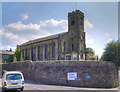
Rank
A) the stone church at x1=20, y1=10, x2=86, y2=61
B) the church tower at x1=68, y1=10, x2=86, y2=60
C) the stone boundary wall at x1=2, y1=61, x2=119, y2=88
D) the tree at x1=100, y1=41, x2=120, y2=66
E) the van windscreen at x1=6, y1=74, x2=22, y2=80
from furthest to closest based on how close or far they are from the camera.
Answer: the church tower at x1=68, y1=10, x2=86, y2=60 < the stone church at x1=20, y1=10, x2=86, y2=61 < the tree at x1=100, y1=41, x2=120, y2=66 < the stone boundary wall at x1=2, y1=61, x2=119, y2=88 < the van windscreen at x1=6, y1=74, x2=22, y2=80

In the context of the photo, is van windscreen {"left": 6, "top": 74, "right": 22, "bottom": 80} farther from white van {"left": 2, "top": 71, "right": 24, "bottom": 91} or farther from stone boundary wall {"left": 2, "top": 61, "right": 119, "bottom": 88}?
stone boundary wall {"left": 2, "top": 61, "right": 119, "bottom": 88}

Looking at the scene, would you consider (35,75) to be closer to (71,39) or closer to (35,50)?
(71,39)

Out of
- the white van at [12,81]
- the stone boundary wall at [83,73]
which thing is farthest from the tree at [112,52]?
the white van at [12,81]

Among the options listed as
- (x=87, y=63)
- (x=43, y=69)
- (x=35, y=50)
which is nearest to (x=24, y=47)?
(x=35, y=50)

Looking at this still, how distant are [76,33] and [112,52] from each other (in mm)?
21179

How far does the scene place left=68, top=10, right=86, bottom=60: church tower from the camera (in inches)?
1611

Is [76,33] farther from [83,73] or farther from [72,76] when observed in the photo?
[72,76]

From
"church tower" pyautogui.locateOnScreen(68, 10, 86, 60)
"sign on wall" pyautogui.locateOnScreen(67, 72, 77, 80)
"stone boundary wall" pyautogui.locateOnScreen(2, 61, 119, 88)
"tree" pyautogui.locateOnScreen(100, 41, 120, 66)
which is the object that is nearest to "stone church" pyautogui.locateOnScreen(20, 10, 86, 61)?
"church tower" pyautogui.locateOnScreen(68, 10, 86, 60)

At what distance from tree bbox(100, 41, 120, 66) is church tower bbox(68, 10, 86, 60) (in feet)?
58.0

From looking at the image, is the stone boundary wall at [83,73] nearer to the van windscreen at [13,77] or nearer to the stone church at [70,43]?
the van windscreen at [13,77]

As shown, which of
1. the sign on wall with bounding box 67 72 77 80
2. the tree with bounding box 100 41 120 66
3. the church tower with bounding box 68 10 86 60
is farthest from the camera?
the church tower with bounding box 68 10 86 60

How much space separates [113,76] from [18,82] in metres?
14.9

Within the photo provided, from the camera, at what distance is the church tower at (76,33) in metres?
40.9

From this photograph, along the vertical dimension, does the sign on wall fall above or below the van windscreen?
below
